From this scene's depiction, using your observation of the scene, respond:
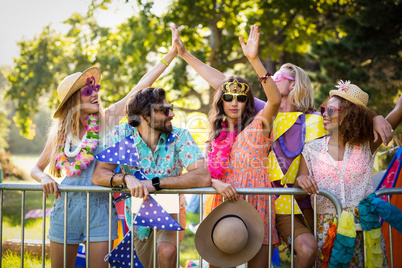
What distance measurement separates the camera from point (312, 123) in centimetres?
355

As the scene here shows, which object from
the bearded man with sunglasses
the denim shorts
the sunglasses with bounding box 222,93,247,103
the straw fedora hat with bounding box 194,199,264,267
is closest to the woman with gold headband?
the sunglasses with bounding box 222,93,247,103

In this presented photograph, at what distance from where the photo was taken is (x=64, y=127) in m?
3.52

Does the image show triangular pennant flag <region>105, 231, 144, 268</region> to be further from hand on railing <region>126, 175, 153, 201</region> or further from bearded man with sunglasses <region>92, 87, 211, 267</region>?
hand on railing <region>126, 175, 153, 201</region>

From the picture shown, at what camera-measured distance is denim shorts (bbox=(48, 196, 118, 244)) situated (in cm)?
318

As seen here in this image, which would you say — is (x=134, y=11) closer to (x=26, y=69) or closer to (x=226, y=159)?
(x=26, y=69)

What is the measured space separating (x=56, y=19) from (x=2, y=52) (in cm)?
1253

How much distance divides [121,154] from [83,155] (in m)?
0.50

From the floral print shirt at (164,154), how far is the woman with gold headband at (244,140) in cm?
29

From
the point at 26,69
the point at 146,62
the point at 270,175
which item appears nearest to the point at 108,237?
the point at 270,175

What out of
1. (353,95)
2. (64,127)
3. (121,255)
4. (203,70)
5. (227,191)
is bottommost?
(121,255)

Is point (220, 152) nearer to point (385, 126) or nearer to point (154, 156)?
point (154, 156)

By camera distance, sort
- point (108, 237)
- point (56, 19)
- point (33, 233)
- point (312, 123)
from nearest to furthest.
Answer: point (108, 237)
point (312, 123)
point (33, 233)
point (56, 19)

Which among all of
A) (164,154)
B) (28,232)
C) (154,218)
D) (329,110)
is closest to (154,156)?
(164,154)

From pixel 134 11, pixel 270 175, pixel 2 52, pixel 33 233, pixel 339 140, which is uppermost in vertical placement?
pixel 2 52
